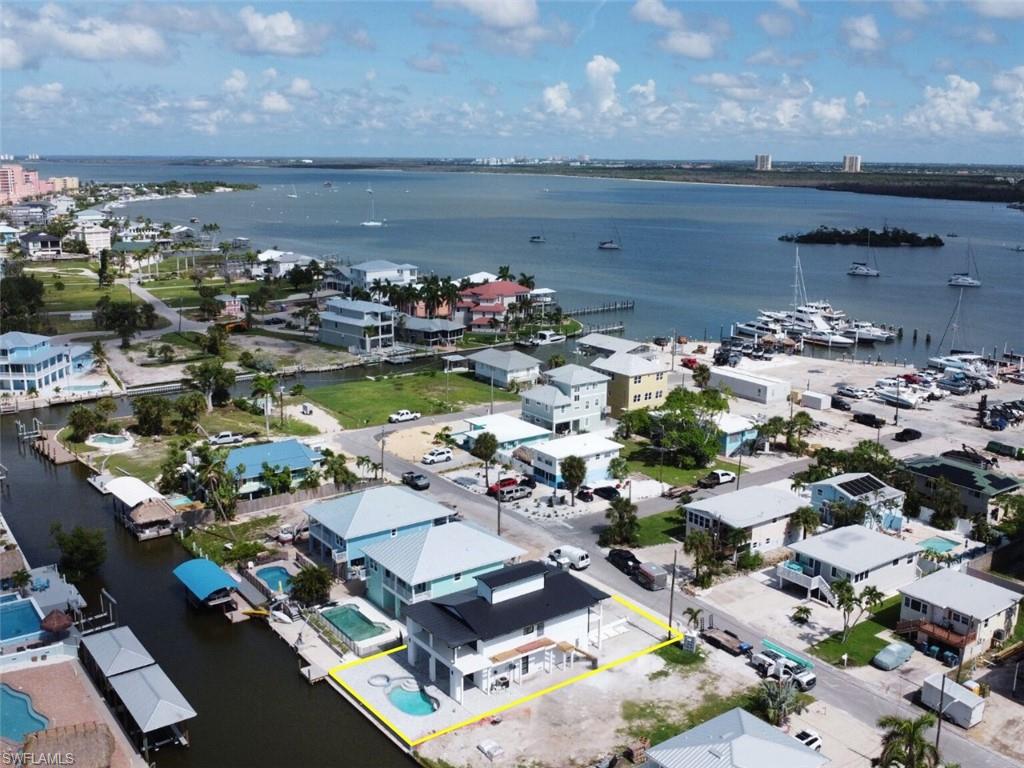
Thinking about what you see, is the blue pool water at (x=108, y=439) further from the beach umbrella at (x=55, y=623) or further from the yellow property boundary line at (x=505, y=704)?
the yellow property boundary line at (x=505, y=704)

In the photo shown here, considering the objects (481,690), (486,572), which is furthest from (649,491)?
(481,690)

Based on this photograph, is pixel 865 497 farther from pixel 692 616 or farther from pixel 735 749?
pixel 735 749

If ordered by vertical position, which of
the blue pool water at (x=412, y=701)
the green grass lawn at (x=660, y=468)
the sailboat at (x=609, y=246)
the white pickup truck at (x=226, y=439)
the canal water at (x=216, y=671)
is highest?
the sailboat at (x=609, y=246)

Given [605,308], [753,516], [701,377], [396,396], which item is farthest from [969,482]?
[605,308]

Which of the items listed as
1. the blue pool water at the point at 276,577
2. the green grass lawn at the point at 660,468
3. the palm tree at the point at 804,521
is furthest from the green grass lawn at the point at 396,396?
the palm tree at the point at 804,521

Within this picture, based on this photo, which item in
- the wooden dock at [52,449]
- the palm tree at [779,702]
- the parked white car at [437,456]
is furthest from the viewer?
the wooden dock at [52,449]

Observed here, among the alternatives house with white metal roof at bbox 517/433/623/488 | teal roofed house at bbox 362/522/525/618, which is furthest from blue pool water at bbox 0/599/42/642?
house with white metal roof at bbox 517/433/623/488

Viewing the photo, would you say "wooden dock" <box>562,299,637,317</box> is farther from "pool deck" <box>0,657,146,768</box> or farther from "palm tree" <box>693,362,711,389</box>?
"pool deck" <box>0,657,146,768</box>
